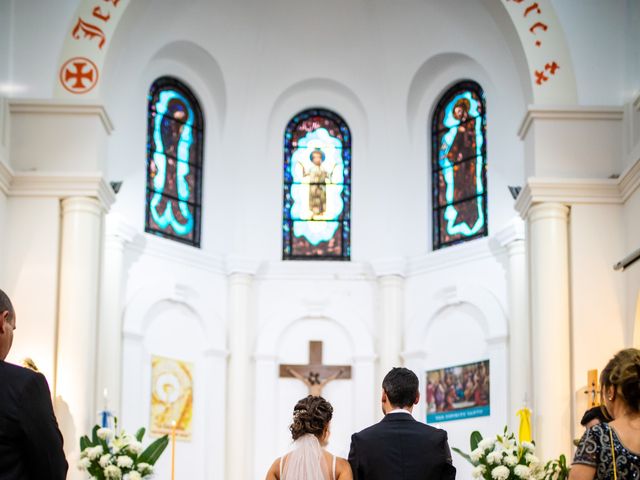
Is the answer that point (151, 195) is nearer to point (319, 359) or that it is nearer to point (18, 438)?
point (319, 359)

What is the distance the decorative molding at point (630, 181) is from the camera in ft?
40.2

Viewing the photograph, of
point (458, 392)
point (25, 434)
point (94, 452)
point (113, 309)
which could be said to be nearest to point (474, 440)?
point (94, 452)

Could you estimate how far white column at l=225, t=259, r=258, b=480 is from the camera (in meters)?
17.2

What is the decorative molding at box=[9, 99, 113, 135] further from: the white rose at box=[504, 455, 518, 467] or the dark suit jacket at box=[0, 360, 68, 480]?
the dark suit jacket at box=[0, 360, 68, 480]

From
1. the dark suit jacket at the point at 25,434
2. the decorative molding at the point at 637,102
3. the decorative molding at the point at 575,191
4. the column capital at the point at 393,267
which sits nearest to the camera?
the dark suit jacket at the point at 25,434

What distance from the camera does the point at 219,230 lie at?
60.1ft

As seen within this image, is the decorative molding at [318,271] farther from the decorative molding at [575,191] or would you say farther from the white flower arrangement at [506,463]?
the white flower arrangement at [506,463]

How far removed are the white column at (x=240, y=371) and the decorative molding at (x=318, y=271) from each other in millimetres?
372

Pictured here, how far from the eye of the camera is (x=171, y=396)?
16.8 m

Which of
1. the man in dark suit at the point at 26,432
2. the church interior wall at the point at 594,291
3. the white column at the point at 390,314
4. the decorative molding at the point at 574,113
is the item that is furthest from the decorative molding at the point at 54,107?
the man in dark suit at the point at 26,432

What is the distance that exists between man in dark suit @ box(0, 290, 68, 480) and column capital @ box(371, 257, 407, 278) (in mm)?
13901

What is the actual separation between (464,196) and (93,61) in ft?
21.8

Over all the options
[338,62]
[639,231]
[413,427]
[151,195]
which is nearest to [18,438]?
[413,427]

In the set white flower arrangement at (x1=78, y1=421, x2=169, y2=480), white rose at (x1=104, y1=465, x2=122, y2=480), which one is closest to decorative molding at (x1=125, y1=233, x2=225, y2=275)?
white flower arrangement at (x1=78, y1=421, x2=169, y2=480)
